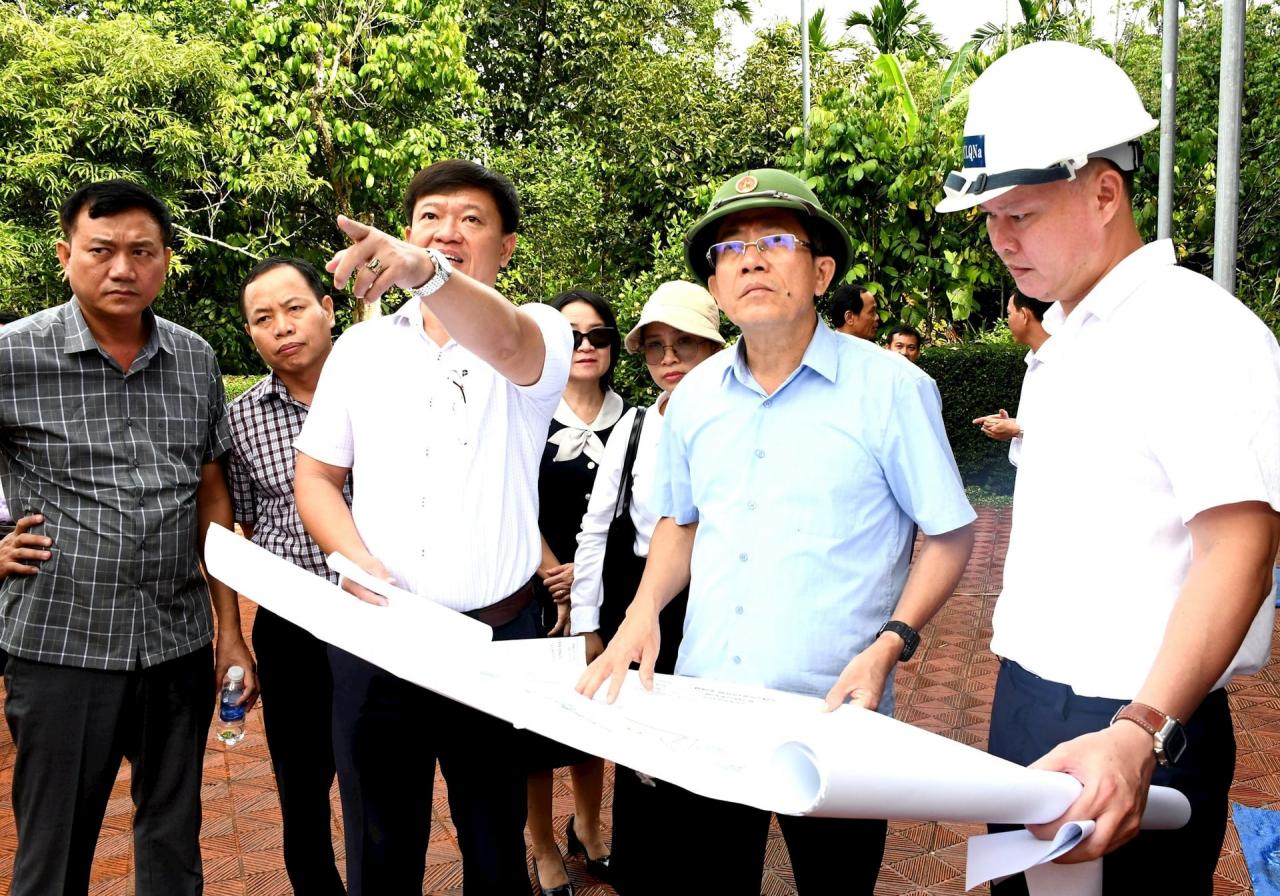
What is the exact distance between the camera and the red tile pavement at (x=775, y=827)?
12.3 feet

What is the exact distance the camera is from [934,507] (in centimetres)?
216

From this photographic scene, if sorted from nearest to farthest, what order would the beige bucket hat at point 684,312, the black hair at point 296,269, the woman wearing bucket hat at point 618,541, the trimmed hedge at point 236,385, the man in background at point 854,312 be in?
the woman wearing bucket hat at point 618,541 → the black hair at point 296,269 → the beige bucket hat at point 684,312 → the man in background at point 854,312 → the trimmed hedge at point 236,385

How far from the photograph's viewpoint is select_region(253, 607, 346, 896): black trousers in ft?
10.3

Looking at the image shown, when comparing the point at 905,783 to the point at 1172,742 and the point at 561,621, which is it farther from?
the point at 561,621

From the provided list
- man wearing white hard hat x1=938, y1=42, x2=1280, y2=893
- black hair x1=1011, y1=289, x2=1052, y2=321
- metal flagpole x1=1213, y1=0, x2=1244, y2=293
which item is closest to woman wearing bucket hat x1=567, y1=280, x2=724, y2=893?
man wearing white hard hat x1=938, y1=42, x2=1280, y2=893

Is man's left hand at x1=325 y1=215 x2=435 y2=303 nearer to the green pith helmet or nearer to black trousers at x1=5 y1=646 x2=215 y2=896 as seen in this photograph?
the green pith helmet

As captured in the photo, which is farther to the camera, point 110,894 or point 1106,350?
point 110,894

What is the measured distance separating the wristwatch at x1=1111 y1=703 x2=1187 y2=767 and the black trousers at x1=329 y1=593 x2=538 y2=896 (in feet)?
4.62

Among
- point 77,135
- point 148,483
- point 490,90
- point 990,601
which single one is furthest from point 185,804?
point 490,90

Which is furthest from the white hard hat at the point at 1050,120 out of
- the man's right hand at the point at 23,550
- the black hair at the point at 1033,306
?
the black hair at the point at 1033,306

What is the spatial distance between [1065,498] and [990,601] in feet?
20.6

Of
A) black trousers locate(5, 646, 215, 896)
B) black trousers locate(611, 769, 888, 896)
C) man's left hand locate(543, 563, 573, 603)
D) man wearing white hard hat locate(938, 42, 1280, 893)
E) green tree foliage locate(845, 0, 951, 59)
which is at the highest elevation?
green tree foliage locate(845, 0, 951, 59)

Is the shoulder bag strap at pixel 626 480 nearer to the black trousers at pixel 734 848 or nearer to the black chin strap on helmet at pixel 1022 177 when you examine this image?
the black trousers at pixel 734 848

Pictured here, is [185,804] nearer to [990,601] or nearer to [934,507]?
Result: [934,507]
